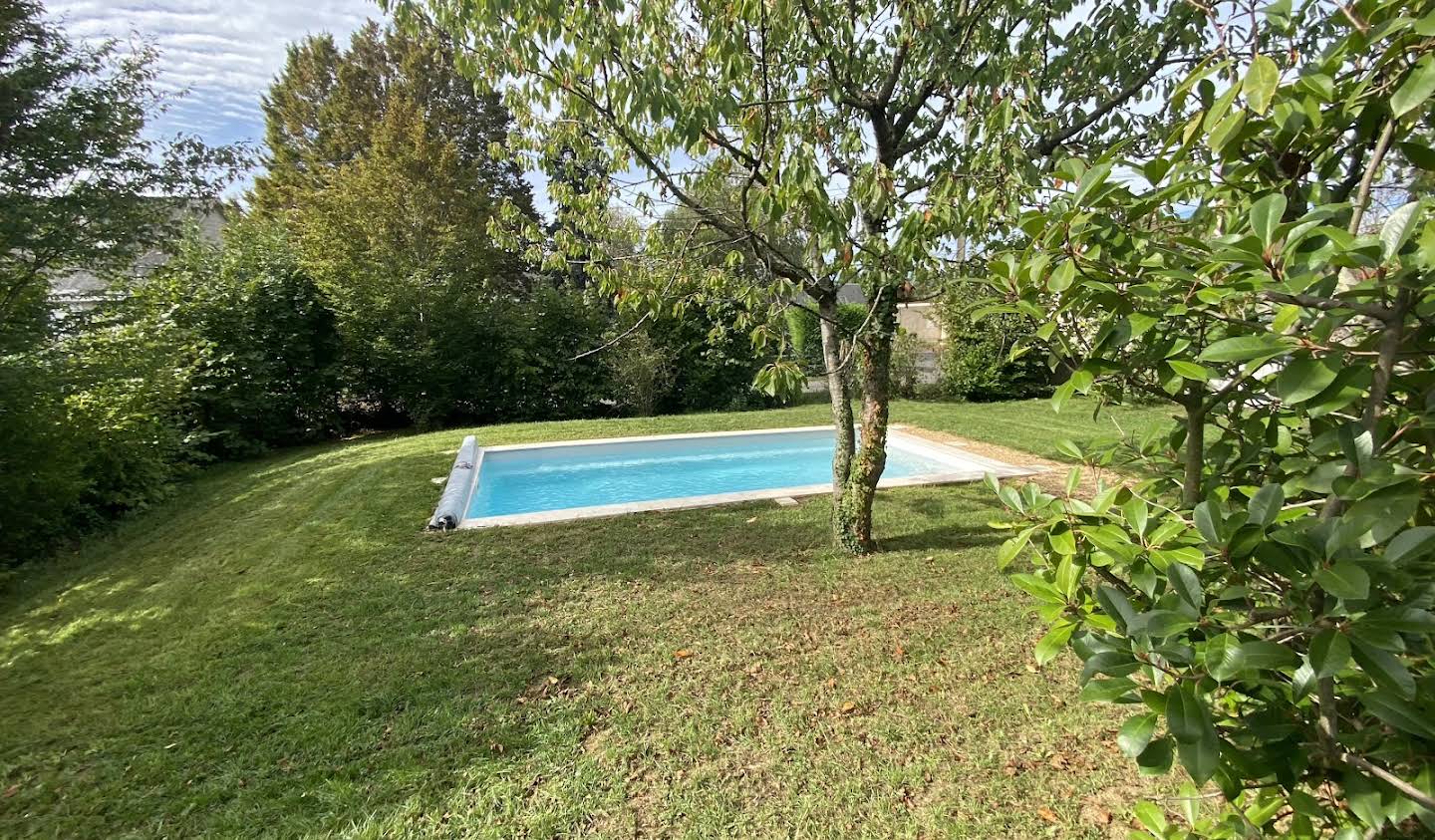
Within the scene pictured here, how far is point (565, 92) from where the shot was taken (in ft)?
11.1

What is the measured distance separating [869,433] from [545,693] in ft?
9.70

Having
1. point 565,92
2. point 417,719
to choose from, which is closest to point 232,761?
point 417,719

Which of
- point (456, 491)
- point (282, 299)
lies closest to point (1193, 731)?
point (456, 491)

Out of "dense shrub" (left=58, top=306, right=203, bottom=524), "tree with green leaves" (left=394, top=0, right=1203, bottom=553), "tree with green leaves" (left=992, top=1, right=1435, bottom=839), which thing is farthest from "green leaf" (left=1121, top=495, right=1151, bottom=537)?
"dense shrub" (left=58, top=306, right=203, bottom=524)

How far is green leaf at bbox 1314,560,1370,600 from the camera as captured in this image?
2.54 ft

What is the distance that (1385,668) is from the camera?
0.81m

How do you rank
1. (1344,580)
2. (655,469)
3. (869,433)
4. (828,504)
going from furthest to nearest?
→ (655,469)
(828,504)
(869,433)
(1344,580)

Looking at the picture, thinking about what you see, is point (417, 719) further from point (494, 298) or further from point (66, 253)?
point (494, 298)

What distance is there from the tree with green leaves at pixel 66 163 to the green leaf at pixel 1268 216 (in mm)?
7822

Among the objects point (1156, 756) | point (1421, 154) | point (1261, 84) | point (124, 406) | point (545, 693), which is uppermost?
point (124, 406)

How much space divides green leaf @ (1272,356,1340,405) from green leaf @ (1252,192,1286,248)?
0.61 feet

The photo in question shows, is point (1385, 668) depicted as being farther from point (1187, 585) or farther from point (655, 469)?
point (655, 469)

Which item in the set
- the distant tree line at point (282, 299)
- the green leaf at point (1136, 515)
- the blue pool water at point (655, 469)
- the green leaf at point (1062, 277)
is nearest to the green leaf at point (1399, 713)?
the green leaf at point (1136, 515)

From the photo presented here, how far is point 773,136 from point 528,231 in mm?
2006
